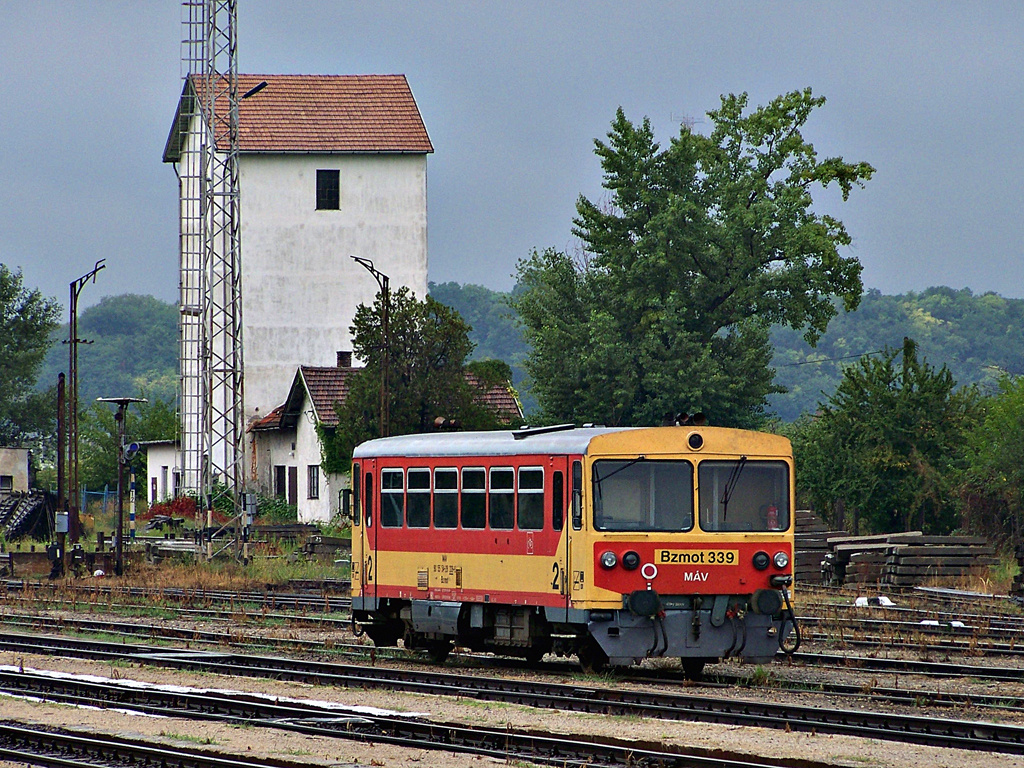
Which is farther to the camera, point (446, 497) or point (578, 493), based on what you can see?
point (446, 497)

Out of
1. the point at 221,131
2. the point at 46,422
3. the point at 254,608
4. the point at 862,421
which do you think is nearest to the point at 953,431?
the point at 862,421

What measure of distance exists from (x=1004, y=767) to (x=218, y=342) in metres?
55.5

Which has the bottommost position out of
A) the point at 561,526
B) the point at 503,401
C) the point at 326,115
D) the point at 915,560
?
the point at 915,560

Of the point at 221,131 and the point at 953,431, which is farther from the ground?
the point at 221,131

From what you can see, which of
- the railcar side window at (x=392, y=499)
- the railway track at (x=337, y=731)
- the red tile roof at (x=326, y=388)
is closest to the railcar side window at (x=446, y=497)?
the railcar side window at (x=392, y=499)

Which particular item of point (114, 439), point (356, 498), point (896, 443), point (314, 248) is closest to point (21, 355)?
point (114, 439)

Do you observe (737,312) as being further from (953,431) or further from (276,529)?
(276,529)

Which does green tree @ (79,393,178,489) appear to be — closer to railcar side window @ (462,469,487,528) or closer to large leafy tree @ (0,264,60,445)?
large leafy tree @ (0,264,60,445)

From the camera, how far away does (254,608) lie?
30.2 meters

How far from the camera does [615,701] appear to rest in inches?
591

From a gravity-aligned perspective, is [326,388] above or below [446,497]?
above

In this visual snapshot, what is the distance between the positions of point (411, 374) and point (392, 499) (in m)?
26.3

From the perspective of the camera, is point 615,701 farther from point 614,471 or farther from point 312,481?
point 312,481

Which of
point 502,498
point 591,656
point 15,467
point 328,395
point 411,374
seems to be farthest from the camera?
point 15,467
